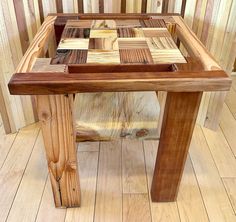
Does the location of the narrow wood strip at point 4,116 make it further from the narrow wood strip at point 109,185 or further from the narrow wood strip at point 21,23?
the narrow wood strip at point 109,185

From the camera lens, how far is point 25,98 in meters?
1.33

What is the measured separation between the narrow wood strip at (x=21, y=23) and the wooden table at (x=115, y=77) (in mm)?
141

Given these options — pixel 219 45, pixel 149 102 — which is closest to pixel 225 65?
pixel 219 45

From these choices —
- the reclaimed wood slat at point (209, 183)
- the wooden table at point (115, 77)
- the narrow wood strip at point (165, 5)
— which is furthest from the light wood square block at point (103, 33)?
the reclaimed wood slat at point (209, 183)

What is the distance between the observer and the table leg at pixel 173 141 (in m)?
0.76

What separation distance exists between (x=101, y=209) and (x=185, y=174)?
391mm

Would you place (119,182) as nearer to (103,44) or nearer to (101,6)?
(103,44)

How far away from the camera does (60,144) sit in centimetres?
82

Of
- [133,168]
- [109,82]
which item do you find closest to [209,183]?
[133,168]

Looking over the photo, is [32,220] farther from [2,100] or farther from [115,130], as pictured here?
[2,100]

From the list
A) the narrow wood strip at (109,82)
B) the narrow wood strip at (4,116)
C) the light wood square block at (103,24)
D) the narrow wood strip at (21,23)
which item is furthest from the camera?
the narrow wood strip at (4,116)

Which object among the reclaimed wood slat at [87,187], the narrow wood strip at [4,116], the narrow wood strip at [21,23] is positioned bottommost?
the reclaimed wood slat at [87,187]

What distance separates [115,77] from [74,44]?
27cm

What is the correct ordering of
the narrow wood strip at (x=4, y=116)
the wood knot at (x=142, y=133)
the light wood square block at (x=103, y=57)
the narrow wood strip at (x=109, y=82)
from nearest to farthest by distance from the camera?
the narrow wood strip at (x=109, y=82), the light wood square block at (x=103, y=57), the wood knot at (x=142, y=133), the narrow wood strip at (x=4, y=116)
